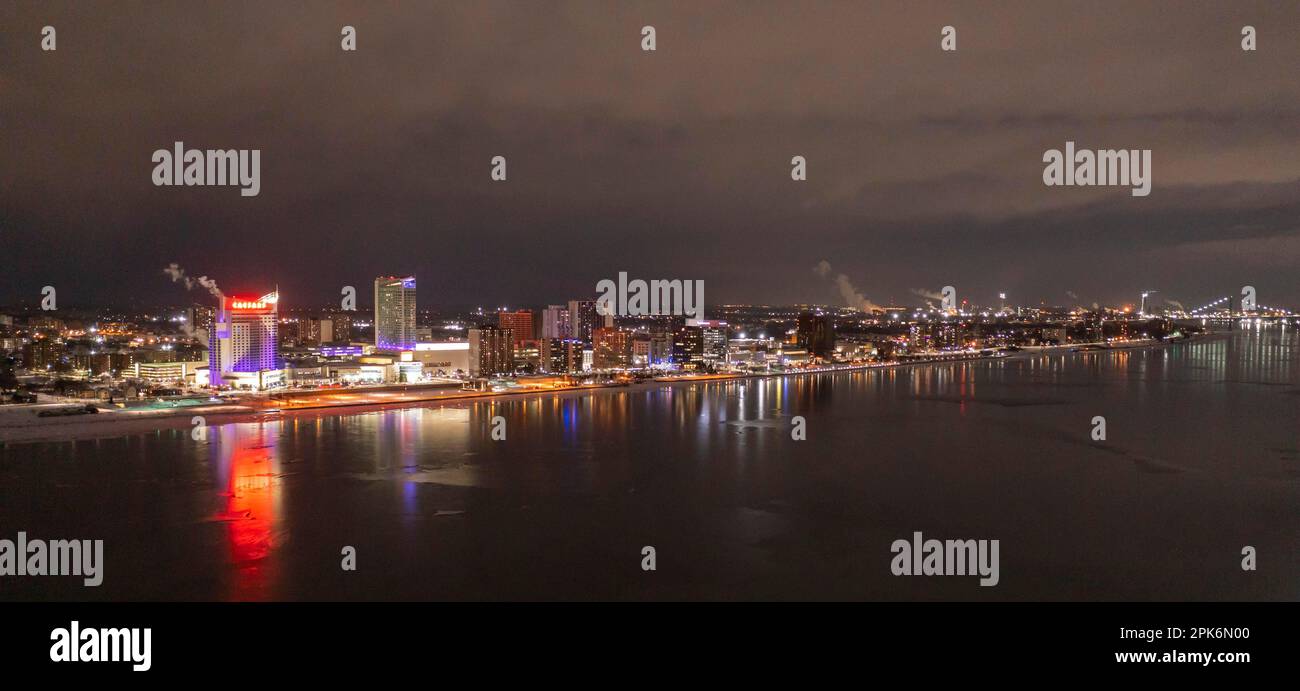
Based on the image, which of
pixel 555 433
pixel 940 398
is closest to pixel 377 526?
pixel 555 433

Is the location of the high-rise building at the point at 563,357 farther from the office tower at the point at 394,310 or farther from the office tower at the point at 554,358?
the office tower at the point at 394,310

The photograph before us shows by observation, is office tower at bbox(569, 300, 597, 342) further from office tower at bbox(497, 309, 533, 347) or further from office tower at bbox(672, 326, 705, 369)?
office tower at bbox(672, 326, 705, 369)

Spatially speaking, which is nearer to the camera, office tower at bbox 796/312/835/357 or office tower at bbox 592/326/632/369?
office tower at bbox 592/326/632/369

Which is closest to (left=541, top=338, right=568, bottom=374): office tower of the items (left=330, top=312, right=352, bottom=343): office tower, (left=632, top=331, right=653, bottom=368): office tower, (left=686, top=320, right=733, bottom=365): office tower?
(left=632, top=331, right=653, bottom=368): office tower

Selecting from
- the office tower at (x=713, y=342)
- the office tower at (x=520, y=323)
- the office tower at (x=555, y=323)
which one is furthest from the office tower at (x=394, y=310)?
the office tower at (x=713, y=342)

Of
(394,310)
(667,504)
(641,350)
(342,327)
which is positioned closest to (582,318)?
(641,350)
